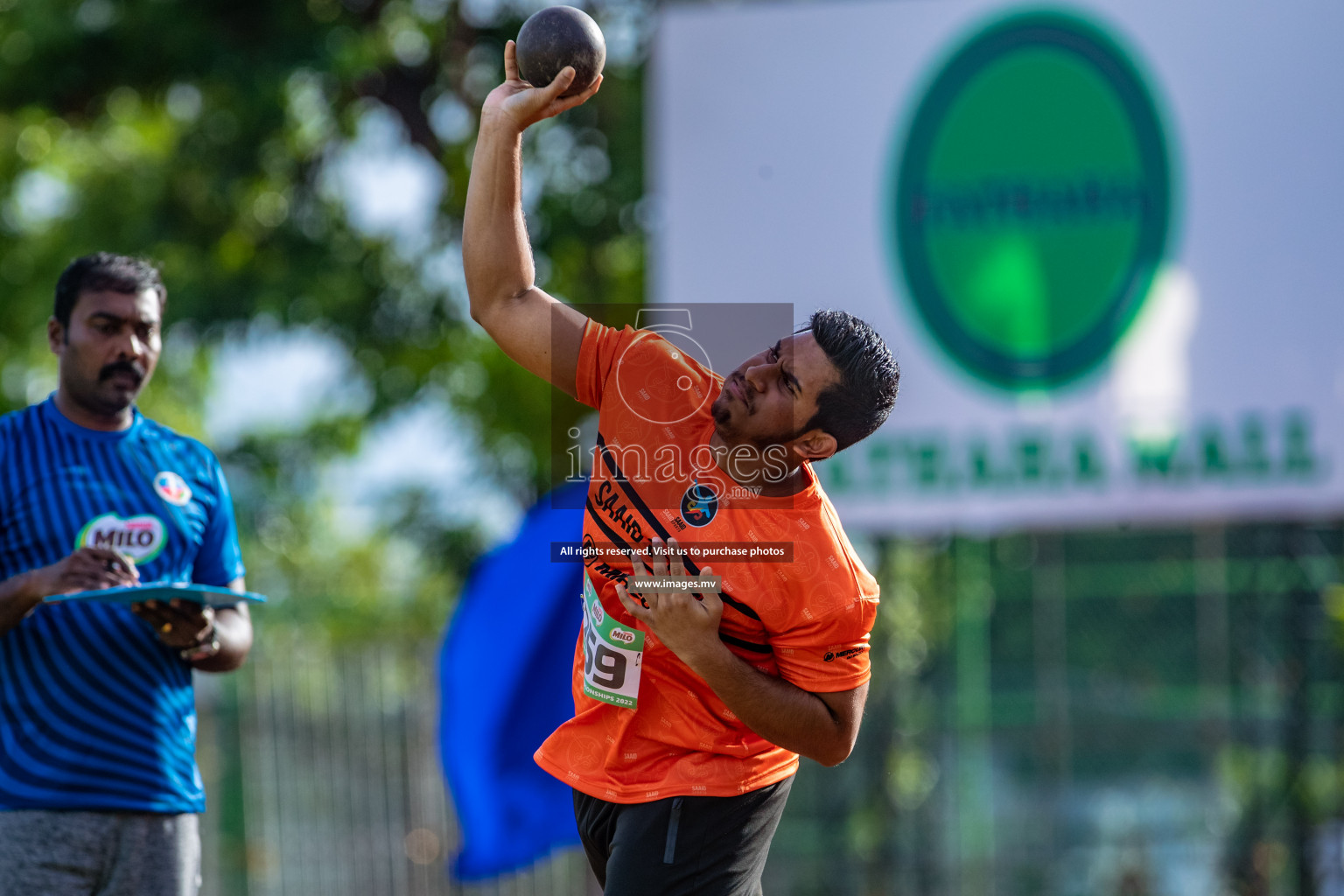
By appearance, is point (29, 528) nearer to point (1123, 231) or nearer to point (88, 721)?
point (88, 721)

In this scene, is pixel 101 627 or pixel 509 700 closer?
pixel 101 627

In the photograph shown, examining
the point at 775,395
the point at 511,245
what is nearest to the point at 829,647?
the point at 775,395

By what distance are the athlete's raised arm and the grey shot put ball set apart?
3 centimetres

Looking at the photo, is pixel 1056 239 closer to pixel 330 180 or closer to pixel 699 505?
pixel 330 180

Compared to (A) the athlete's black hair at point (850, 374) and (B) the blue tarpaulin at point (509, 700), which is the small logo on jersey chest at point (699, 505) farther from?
(B) the blue tarpaulin at point (509, 700)

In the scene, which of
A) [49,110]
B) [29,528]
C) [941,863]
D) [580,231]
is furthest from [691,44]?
[29,528]

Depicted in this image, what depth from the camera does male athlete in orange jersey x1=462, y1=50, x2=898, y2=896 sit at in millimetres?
2881

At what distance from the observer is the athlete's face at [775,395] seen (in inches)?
114

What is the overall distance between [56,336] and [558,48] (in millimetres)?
1560

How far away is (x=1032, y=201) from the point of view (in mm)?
7887

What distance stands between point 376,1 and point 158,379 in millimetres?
5063

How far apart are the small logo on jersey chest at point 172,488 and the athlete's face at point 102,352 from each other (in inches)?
7.5

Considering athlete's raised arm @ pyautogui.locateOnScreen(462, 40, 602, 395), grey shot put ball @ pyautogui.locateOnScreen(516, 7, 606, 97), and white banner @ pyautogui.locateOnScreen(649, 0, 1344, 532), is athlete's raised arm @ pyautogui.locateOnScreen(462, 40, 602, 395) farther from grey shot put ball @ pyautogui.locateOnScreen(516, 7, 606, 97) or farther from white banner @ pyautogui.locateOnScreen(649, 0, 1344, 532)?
white banner @ pyautogui.locateOnScreen(649, 0, 1344, 532)

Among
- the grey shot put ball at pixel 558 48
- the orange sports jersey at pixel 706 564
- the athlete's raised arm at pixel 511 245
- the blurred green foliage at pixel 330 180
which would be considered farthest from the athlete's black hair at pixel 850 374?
the blurred green foliage at pixel 330 180
